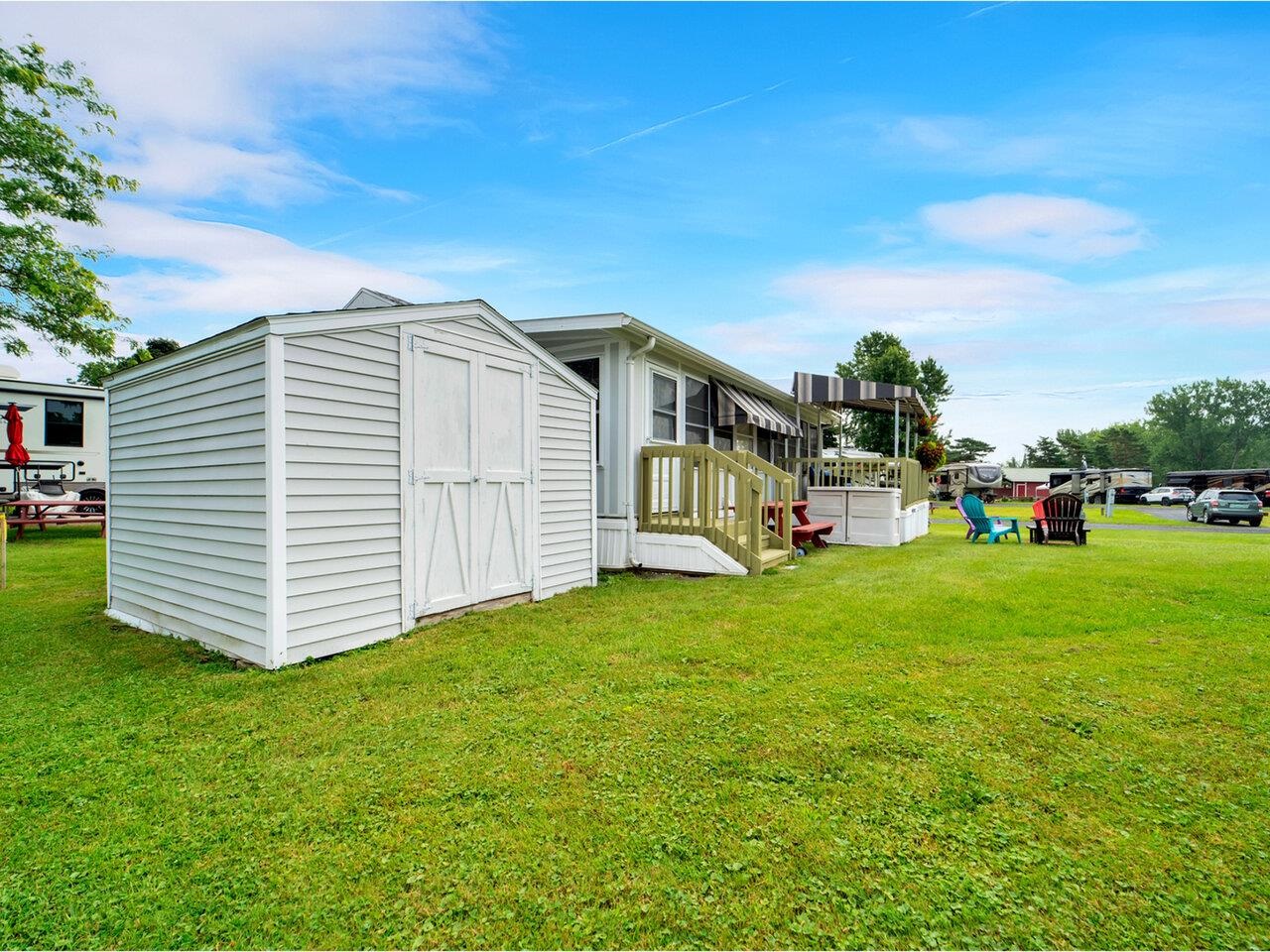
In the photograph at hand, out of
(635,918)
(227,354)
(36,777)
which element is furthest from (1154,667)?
(227,354)

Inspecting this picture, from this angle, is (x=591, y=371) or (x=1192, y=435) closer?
(x=591, y=371)

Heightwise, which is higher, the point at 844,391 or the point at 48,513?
the point at 844,391

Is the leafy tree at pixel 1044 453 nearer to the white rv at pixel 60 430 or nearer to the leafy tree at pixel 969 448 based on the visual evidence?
the leafy tree at pixel 969 448

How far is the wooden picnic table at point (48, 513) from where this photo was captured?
10.3 metres

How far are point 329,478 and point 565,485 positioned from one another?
2911 millimetres

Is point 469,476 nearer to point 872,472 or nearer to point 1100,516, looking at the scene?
point 872,472

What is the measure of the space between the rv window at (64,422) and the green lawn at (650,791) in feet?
45.5

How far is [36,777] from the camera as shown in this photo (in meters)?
2.67

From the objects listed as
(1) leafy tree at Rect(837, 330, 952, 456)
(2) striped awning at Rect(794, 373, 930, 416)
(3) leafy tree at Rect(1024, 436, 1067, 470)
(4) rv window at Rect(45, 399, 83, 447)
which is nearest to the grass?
(1) leafy tree at Rect(837, 330, 952, 456)

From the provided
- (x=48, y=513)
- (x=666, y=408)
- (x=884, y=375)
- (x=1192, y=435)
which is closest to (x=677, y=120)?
(x=666, y=408)

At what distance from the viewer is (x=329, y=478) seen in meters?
4.44

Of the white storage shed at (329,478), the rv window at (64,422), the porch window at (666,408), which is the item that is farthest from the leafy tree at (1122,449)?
the rv window at (64,422)

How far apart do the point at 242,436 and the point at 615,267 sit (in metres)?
11.4

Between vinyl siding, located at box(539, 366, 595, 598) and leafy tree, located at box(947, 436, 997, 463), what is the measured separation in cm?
6047
